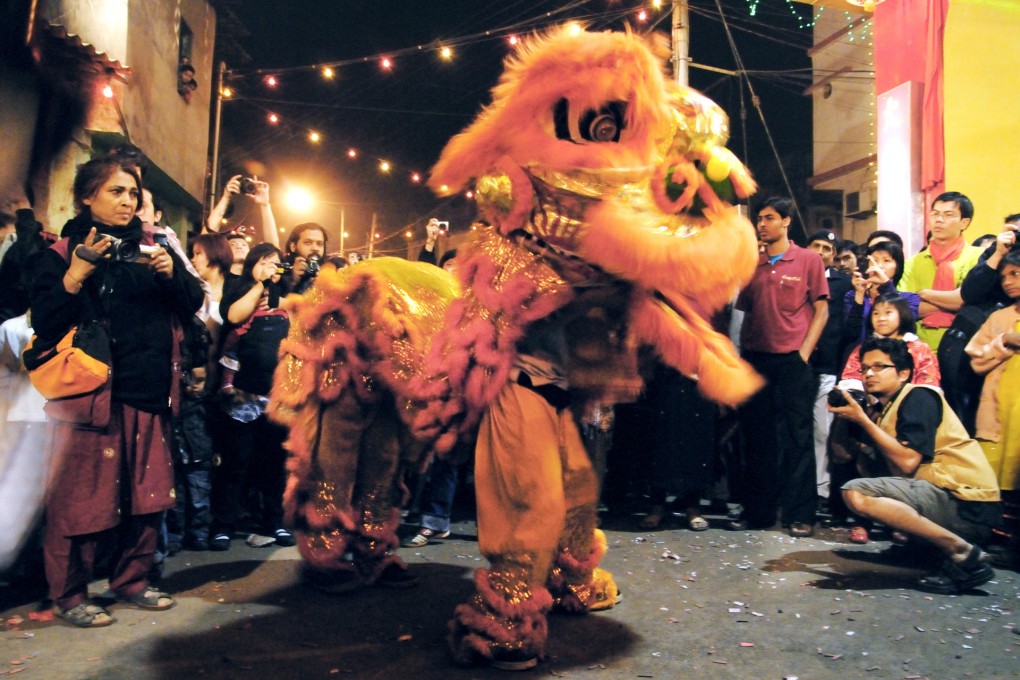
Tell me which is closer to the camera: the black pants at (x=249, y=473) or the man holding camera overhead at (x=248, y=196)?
the black pants at (x=249, y=473)

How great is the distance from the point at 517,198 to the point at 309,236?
2.31 metres

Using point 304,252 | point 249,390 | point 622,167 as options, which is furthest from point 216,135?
point 622,167

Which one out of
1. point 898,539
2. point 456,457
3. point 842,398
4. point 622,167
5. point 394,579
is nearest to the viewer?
point 622,167

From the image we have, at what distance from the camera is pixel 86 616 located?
8.43ft

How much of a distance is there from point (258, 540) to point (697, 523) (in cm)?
244

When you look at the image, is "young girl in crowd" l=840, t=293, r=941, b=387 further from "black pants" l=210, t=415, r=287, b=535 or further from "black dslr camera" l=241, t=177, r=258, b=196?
"black dslr camera" l=241, t=177, r=258, b=196

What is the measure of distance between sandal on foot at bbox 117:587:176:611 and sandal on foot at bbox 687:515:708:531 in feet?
9.12

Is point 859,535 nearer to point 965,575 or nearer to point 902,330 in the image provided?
point 965,575

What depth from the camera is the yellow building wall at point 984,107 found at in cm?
630

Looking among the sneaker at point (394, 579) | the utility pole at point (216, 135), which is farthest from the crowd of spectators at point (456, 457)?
the utility pole at point (216, 135)

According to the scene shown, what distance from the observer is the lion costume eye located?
2.07 meters

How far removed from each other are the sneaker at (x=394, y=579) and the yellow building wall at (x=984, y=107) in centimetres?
575

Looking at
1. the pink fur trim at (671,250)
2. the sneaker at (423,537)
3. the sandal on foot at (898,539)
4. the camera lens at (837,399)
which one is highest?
the pink fur trim at (671,250)

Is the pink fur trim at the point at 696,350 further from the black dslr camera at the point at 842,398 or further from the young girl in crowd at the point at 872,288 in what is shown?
the young girl in crowd at the point at 872,288
